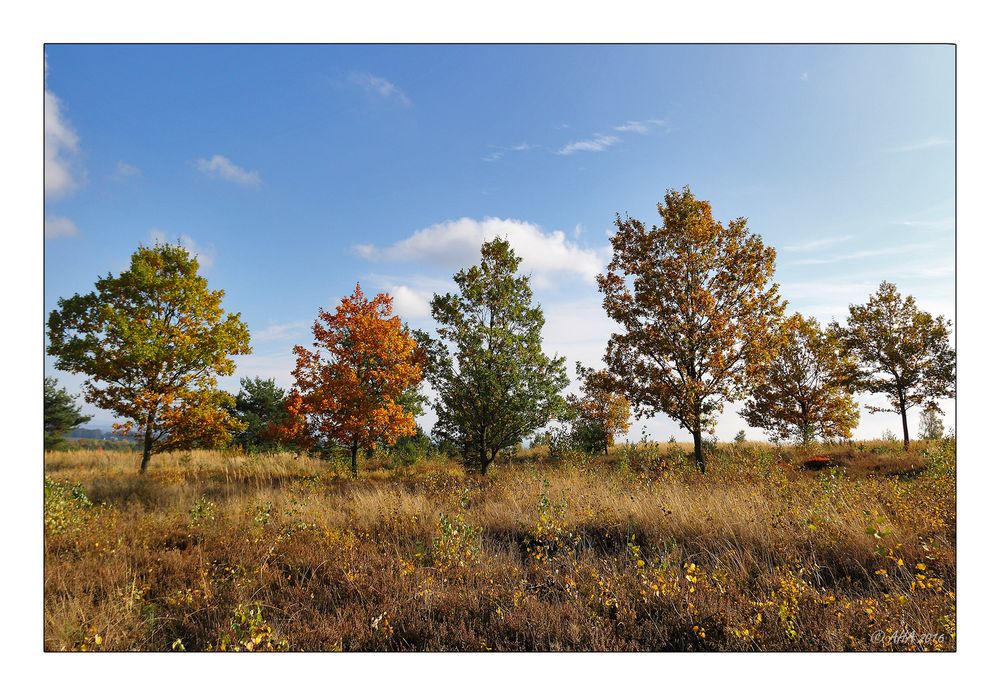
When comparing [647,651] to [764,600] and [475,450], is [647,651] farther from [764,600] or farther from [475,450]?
[475,450]

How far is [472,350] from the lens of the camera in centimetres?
1177

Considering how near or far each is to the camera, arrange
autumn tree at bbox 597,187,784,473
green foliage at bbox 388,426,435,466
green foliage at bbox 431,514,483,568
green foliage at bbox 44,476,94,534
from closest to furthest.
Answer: green foliage at bbox 431,514,483,568 < green foliage at bbox 44,476,94,534 < autumn tree at bbox 597,187,784,473 < green foliage at bbox 388,426,435,466

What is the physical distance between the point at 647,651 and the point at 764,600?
1.28 metres

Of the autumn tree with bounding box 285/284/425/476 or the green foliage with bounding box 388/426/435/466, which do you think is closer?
the autumn tree with bounding box 285/284/425/476

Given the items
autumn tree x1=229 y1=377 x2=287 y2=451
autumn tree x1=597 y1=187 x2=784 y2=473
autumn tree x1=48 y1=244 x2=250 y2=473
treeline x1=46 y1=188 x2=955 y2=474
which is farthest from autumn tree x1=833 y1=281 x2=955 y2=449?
autumn tree x1=229 y1=377 x2=287 y2=451

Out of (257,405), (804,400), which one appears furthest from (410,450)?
(804,400)

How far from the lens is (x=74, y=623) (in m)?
4.27

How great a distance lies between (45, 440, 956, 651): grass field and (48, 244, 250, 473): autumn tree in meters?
5.23

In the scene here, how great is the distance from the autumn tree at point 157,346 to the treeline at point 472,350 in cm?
4

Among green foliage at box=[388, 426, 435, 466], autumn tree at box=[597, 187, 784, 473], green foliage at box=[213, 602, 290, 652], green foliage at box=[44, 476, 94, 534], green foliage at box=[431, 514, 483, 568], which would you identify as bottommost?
green foliage at box=[388, 426, 435, 466]

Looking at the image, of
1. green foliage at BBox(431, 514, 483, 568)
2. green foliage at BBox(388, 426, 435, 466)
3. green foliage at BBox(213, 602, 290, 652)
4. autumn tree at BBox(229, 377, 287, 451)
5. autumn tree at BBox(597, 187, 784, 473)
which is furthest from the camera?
autumn tree at BBox(229, 377, 287, 451)

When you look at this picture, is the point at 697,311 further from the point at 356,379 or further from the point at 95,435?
the point at 95,435

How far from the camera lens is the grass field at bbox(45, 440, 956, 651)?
403 cm

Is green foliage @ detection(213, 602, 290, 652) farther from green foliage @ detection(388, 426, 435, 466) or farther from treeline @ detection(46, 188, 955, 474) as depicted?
green foliage @ detection(388, 426, 435, 466)
